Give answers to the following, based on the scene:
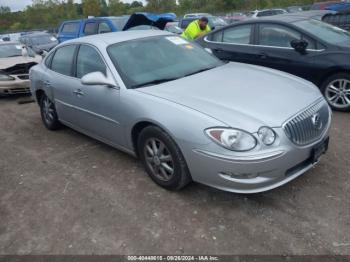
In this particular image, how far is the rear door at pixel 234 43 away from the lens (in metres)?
6.56

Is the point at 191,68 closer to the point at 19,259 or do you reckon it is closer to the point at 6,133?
the point at 19,259

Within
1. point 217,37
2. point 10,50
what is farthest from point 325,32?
point 10,50

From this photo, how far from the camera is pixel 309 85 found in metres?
3.99

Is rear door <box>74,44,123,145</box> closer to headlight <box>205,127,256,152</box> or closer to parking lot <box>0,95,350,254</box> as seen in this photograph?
parking lot <box>0,95,350,254</box>

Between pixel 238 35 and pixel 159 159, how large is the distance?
4004 millimetres

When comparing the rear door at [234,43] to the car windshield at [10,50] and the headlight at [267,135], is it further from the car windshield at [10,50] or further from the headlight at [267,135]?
the car windshield at [10,50]

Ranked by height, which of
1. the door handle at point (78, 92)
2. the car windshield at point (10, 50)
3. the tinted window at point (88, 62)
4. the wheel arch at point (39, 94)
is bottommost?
the wheel arch at point (39, 94)

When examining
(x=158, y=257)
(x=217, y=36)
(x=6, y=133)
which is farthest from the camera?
(x=217, y=36)

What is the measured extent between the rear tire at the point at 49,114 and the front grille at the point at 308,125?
3690mm

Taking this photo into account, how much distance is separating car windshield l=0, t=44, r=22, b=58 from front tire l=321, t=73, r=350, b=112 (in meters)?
7.89

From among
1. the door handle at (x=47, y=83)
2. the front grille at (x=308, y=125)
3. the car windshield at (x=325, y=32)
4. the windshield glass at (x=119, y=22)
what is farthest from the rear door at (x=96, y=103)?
the windshield glass at (x=119, y=22)

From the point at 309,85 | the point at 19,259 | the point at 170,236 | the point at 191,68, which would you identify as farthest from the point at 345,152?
the point at 19,259

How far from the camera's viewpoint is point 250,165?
9.77 feet

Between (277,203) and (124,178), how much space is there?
5.57ft
